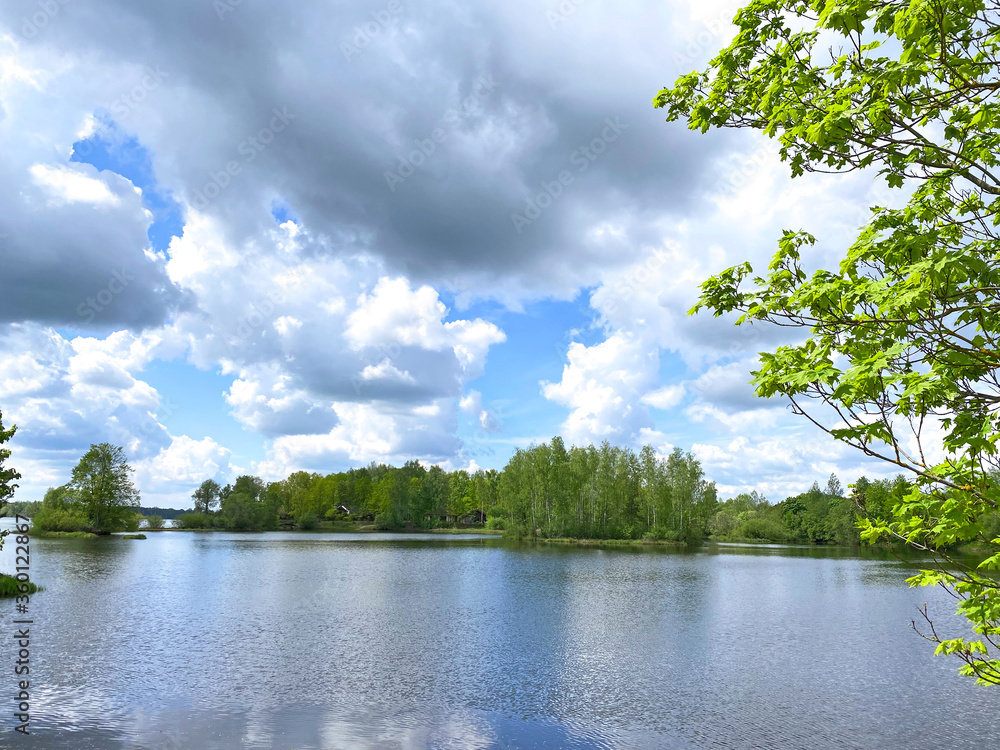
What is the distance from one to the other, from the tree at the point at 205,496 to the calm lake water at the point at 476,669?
395ft

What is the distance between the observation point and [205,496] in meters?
154

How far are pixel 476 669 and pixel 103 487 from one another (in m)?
92.2

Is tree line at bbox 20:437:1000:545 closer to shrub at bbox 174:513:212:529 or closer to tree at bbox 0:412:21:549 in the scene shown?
shrub at bbox 174:513:212:529

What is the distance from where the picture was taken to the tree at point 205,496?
15275 centimetres

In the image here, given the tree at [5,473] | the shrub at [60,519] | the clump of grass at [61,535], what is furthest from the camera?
the shrub at [60,519]

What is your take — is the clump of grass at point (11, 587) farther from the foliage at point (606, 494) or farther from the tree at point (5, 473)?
the foliage at point (606, 494)

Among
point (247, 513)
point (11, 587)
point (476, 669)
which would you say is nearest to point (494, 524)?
point (247, 513)

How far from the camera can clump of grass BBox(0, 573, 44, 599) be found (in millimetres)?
31653

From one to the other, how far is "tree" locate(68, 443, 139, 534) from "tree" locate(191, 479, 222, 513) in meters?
58.6

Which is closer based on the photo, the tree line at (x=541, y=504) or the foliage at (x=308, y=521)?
the tree line at (x=541, y=504)

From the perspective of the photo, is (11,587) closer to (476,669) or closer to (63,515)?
(476,669)

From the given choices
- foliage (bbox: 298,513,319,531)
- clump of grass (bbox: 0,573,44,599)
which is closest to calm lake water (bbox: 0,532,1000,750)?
clump of grass (bbox: 0,573,44,599)

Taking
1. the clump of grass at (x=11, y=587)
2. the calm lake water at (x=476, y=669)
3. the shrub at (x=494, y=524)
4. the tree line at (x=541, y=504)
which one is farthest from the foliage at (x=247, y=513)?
the clump of grass at (x=11, y=587)

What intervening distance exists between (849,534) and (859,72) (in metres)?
130
